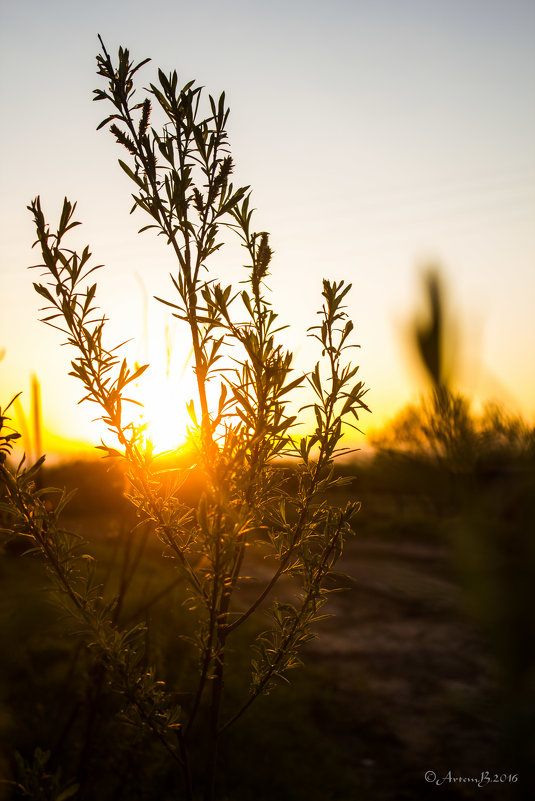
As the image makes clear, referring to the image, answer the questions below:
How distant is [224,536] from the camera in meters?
1.45

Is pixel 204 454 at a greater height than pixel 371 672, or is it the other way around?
pixel 204 454

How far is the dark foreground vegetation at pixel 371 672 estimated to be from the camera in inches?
22.5

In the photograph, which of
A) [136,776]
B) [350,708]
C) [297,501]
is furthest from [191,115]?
[350,708]

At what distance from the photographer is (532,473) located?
629 mm

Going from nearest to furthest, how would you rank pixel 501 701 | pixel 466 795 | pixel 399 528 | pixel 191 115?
1. pixel 501 701
2. pixel 191 115
3. pixel 466 795
4. pixel 399 528

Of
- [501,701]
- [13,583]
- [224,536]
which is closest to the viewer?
[501,701]

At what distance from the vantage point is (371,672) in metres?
6.73

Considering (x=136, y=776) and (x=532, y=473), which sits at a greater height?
(x=532, y=473)

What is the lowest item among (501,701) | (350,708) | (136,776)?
(350,708)

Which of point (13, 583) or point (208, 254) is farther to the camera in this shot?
point (13, 583)

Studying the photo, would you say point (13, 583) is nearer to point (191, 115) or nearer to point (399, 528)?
point (191, 115)

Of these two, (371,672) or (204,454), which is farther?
(371,672)

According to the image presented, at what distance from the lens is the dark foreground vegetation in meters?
0.57

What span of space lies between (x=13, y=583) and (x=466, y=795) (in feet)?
14.5
